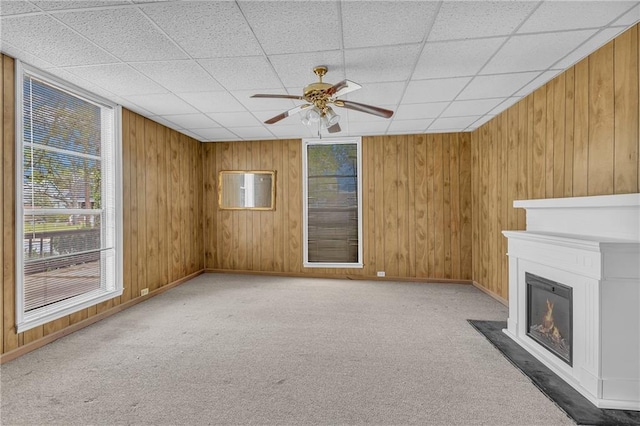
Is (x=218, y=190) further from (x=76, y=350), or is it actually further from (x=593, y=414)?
(x=593, y=414)

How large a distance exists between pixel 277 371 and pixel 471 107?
12.1ft

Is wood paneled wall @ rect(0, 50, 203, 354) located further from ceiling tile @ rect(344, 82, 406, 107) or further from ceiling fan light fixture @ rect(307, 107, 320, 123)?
ceiling tile @ rect(344, 82, 406, 107)

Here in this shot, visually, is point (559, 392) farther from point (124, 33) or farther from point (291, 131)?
point (291, 131)

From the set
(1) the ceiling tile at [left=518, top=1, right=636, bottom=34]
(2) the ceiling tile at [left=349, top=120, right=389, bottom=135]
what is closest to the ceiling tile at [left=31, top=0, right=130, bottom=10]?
(1) the ceiling tile at [left=518, top=1, right=636, bottom=34]

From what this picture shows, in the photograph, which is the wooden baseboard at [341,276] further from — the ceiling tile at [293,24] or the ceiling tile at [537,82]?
the ceiling tile at [293,24]

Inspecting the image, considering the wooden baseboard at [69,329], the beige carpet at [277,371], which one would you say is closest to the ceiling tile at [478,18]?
the beige carpet at [277,371]

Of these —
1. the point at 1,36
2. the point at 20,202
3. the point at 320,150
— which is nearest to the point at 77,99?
the point at 1,36

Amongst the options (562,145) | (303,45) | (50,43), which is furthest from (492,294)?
(50,43)

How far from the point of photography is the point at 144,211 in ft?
13.6

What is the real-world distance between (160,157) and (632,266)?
526cm

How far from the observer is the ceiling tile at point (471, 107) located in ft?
11.6

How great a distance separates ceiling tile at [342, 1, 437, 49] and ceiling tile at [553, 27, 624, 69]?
4.26 ft

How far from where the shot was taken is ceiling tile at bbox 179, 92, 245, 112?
3.26 metres

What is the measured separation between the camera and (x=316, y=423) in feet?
5.69
